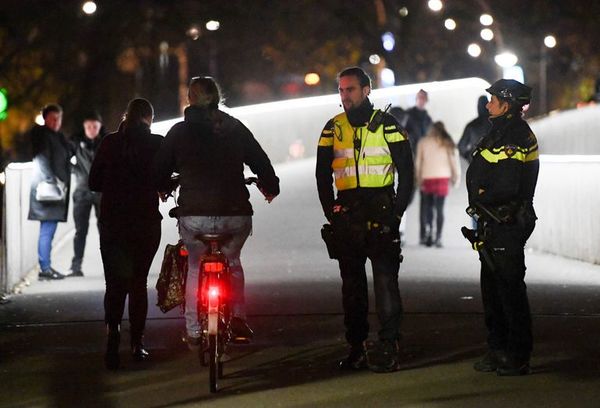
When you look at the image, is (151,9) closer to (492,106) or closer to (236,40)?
(236,40)

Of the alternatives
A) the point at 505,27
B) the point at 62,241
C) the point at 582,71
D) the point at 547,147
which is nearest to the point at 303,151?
the point at 547,147

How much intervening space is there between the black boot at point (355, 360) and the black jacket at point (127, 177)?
1.68m

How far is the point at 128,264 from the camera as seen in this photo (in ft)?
34.7

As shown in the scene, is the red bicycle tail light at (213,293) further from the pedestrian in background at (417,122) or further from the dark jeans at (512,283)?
the pedestrian in background at (417,122)

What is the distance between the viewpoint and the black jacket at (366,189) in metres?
9.66

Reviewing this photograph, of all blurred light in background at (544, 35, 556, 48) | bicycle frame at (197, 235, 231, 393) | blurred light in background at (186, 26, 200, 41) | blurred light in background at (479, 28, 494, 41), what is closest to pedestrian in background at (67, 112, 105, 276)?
bicycle frame at (197, 235, 231, 393)

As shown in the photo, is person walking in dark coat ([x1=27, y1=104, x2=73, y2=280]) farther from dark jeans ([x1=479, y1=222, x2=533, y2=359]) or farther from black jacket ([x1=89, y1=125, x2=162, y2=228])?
dark jeans ([x1=479, y1=222, x2=533, y2=359])

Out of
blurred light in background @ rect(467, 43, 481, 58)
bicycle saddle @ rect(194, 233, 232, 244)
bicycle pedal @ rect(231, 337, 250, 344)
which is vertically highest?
blurred light in background @ rect(467, 43, 481, 58)

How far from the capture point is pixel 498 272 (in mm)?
9602

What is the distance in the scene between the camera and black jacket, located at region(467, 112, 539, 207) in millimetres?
9500

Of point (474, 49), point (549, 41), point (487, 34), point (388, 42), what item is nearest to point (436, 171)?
point (388, 42)

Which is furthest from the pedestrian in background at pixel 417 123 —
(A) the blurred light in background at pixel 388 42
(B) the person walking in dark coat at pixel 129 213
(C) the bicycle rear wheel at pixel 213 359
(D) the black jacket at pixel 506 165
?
(A) the blurred light in background at pixel 388 42

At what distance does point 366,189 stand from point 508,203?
89 centimetres

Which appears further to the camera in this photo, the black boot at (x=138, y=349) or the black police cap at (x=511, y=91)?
the black boot at (x=138, y=349)
